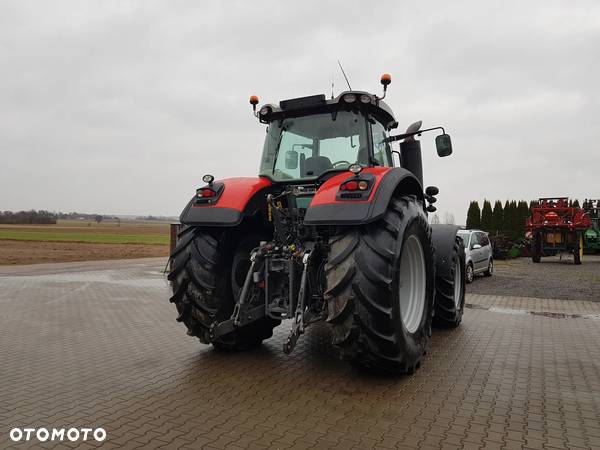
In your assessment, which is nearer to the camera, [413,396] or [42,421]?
[42,421]

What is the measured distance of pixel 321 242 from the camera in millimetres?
4758

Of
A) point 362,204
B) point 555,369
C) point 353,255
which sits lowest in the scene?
point 555,369

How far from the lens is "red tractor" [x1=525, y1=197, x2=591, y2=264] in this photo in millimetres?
19772

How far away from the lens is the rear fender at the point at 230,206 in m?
4.77

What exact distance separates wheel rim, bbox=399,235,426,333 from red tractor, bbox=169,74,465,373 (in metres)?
0.01

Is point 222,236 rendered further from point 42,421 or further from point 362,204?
point 42,421

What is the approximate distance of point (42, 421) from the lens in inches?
135

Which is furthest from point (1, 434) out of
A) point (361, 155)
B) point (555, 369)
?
point (555, 369)

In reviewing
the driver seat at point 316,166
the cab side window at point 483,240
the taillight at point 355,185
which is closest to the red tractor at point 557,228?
the cab side window at point 483,240

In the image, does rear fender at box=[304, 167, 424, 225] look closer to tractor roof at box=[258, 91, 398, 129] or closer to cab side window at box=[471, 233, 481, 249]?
tractor roof at box=[258, 91, 398, 129]

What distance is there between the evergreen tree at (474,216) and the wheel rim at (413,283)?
1025 inches

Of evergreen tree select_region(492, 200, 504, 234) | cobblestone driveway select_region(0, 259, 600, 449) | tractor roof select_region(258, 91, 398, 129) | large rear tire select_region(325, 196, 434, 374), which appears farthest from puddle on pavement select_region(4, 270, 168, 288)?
evergreen tree select_region(492, 200, 504, 234)

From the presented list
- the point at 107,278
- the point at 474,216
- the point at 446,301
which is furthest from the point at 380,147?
the point at 474,216

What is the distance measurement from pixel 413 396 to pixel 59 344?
4410 mm
